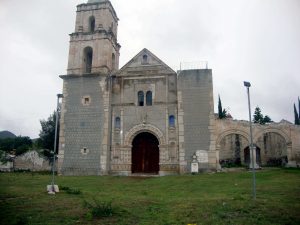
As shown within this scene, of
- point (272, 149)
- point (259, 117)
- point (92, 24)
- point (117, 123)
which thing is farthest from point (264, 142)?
point (92, 24)

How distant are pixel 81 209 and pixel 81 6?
22245 mm

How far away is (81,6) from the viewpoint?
26.4 m

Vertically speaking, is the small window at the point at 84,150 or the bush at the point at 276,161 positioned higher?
the small window at the point at 84,150

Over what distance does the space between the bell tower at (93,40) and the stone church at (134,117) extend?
0.09 metres

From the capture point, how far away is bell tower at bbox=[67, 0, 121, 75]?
986 inches

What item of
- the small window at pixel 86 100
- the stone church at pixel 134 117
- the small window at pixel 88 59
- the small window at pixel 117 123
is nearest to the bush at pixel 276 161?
the stone church at pixel 134 117

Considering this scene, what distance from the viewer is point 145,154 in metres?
23.7

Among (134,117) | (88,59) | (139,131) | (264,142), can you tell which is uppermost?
(88,59)

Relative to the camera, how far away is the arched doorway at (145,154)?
76.8 feet

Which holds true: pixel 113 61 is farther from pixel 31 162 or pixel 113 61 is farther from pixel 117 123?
pixel 31 162

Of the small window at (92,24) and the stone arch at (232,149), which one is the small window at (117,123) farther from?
the stone arch at (232,149)

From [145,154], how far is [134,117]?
10.4ft

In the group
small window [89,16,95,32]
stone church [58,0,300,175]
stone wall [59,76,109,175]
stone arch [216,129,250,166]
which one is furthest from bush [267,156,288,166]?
small window [89,16,95,32]

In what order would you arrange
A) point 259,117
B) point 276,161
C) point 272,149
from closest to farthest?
point 276,161 < point 272,149 < point 259,117
